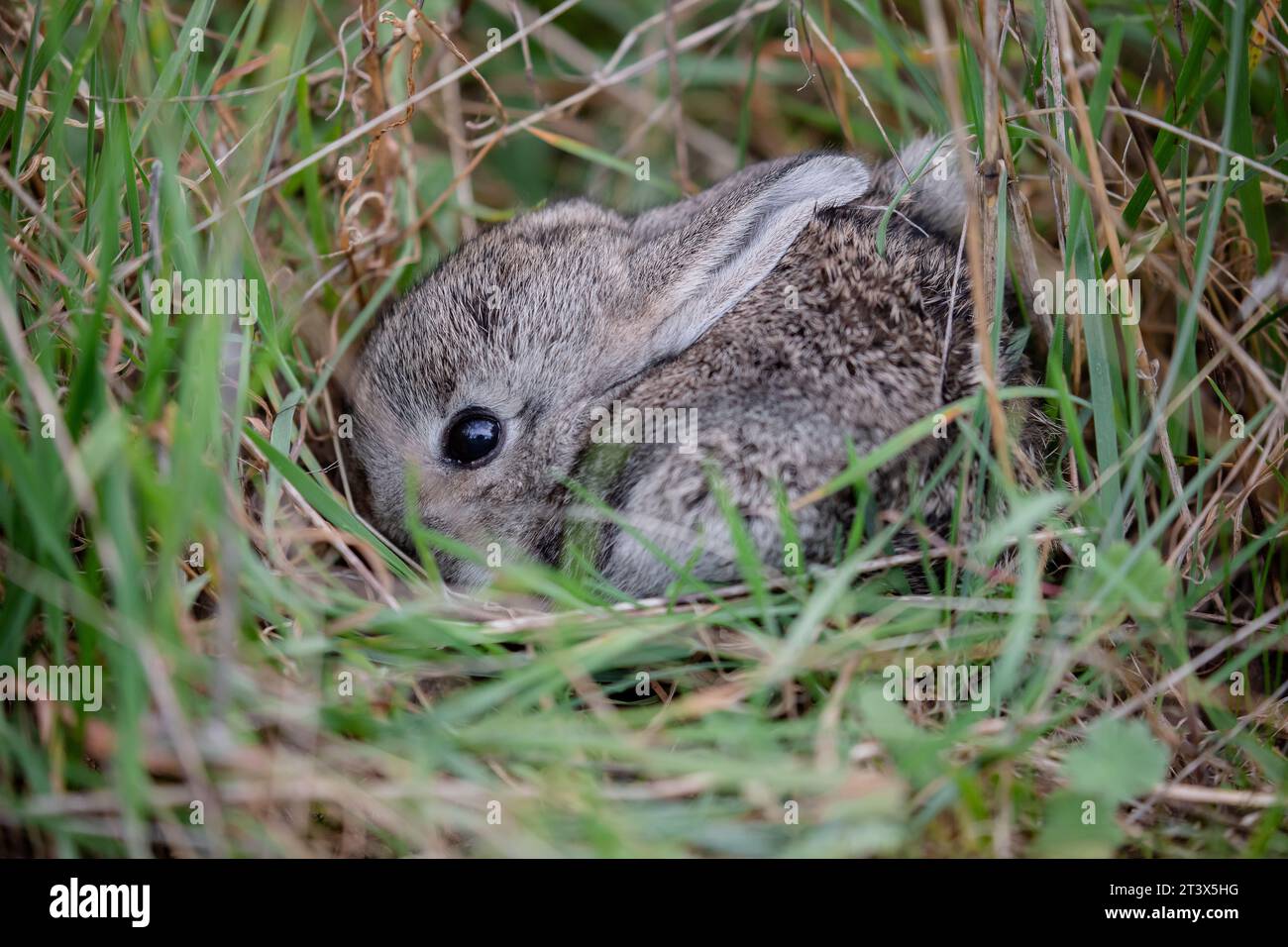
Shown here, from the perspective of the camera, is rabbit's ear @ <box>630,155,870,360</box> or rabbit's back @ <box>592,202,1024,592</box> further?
rabbit's ear @ <box>630,155,870,360</box>

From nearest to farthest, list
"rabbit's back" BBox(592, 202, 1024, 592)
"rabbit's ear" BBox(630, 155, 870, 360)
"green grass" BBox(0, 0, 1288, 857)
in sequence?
"green grass" BBox(0, 0, 1288, 857) < "rabbit's back" BBox(592, 202, 1024, 592) < "rabbit's ear" BBox(630, 155, 870, 360)

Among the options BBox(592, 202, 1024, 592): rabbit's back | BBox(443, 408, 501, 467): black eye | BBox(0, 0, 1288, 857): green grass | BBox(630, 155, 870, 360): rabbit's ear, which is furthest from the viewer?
→ BBox(443, 408, 501, 467): black eye

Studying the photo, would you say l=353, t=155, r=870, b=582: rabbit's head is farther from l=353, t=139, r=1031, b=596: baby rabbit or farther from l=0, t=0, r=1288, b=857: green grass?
l=0, t=0, r=1288, b=857: green grass

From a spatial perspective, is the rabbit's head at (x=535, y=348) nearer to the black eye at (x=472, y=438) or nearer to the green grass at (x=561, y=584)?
the black eye at (x=472, y=438)

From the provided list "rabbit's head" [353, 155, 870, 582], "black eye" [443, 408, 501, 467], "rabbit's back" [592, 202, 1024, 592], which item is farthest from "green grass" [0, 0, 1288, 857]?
"black eye" [443, 408, 501, 467]

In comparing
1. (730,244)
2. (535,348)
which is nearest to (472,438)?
(535,348)

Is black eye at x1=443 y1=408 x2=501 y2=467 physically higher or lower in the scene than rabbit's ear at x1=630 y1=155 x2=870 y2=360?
lower

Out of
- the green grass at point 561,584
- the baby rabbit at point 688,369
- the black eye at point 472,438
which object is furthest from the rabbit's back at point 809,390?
the black eye at point 472,438

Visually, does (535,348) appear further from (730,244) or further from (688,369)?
(730,244)
